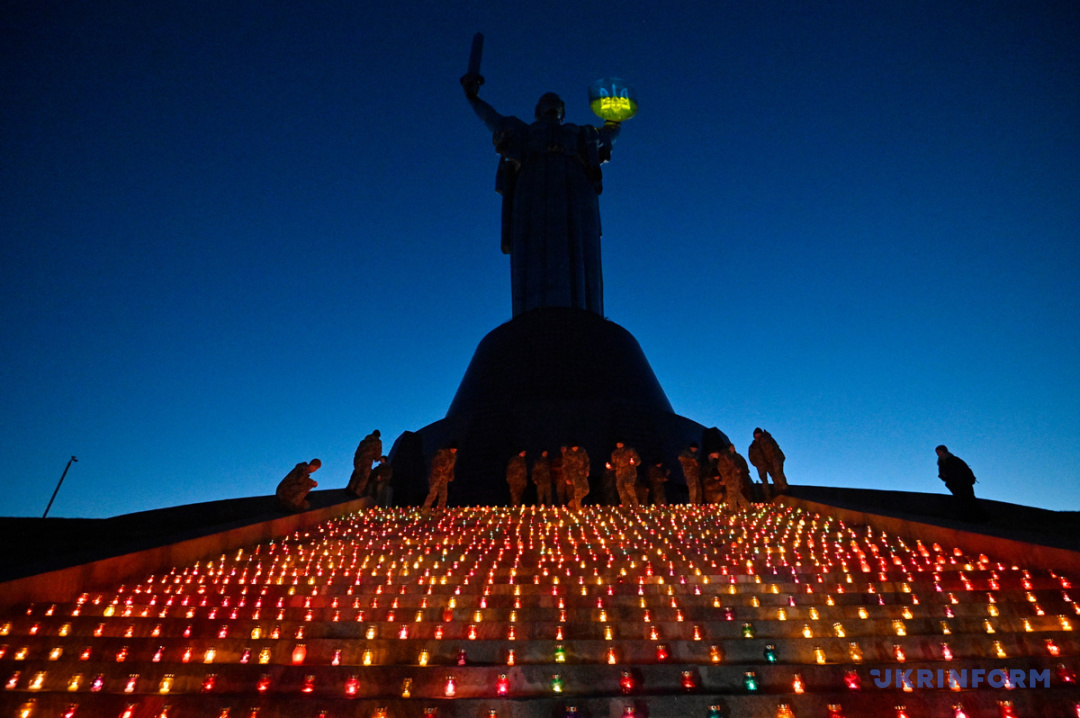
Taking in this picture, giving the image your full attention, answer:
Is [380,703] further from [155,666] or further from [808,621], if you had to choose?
[808,621]

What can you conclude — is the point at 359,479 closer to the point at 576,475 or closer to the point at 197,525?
the point at 197,525

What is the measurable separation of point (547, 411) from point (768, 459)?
909cm

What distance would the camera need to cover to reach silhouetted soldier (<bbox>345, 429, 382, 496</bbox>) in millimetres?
14031

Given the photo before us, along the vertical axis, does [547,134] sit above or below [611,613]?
above

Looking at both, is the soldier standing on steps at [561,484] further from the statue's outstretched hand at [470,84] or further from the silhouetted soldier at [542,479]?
the statue's outstretched hand at [470,84]

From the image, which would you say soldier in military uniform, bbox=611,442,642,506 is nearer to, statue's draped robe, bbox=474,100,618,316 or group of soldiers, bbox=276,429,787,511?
Result: group of soldiers, bbox=276,429,787,511

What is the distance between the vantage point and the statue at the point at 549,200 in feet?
101

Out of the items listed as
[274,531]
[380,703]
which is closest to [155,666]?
[380,703]

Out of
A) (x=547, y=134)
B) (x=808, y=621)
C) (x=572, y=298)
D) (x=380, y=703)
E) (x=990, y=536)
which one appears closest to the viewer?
(x=380, y=703)

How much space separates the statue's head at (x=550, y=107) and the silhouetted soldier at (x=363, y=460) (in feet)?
90.8

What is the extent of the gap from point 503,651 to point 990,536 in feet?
20.1

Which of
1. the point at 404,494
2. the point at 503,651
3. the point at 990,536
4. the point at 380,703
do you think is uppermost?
the point at 404,494

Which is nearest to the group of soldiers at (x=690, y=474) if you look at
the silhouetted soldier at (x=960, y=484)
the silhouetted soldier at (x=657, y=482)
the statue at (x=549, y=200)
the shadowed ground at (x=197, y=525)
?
the silhouetted soldier at (x=657, y=482)

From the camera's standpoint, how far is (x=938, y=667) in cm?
436
